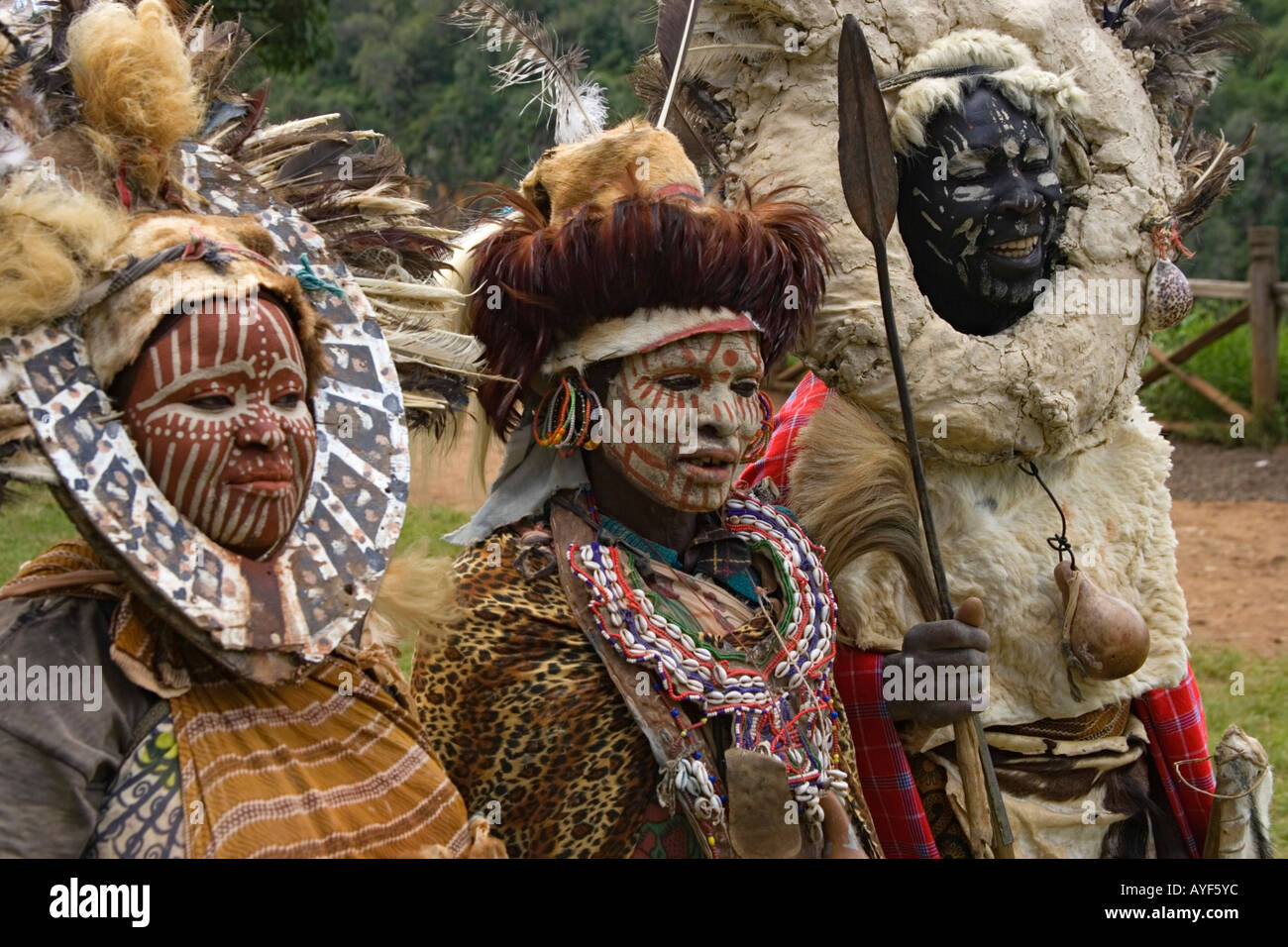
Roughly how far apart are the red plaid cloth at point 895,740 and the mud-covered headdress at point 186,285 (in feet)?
3.64

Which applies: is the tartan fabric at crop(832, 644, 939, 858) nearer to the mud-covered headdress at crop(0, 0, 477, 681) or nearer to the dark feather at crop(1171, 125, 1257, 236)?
the mud-covered headdress at crop(0, 0, 477, 681)

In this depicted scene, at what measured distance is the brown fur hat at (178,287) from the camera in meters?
2.10

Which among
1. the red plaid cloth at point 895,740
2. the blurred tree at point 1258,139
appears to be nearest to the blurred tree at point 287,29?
the red plaid cloth at point 895,740

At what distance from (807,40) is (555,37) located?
536mm

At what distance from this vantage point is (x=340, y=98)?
1065 cm

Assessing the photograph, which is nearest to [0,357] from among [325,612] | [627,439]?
[325,612]

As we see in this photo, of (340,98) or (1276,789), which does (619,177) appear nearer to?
(1276,789)

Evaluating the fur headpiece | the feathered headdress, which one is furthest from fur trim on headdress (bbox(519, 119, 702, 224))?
the feathered headdress

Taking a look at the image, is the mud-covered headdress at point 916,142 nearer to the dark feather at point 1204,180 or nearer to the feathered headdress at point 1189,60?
the feathered headdress at point 1189,60

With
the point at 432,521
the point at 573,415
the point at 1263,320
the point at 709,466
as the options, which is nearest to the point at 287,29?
the point at 432,521

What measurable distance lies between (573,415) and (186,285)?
91cm

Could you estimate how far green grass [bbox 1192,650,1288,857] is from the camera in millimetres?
5906

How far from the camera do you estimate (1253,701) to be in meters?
6.77

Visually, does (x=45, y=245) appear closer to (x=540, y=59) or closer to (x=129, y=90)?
(x=129, y=90)
